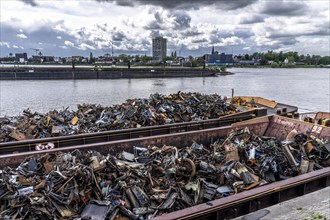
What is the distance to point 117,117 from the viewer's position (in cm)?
1245

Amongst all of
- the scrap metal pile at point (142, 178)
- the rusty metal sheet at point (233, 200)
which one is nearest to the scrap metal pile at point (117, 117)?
the scrap metal pile at point (142, 178)

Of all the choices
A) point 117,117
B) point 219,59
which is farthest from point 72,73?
point 219,59

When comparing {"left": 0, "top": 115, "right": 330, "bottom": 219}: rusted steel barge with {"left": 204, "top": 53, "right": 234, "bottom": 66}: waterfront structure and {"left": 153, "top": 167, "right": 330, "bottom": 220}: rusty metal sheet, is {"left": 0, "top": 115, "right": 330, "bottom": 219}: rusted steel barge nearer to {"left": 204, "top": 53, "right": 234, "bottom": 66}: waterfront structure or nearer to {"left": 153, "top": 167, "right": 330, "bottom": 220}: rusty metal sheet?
{"left": 153, "top": 167, "right": 330, "bottom": 220}: rusty metal sheet

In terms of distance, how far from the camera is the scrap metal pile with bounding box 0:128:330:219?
189 inches

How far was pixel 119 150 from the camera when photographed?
304 inches

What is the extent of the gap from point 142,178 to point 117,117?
22.9ft

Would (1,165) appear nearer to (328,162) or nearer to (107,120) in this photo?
(107,120)

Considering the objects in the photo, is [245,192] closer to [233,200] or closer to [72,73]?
[233,200]

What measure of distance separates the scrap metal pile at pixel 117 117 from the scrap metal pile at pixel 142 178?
4.27 meters

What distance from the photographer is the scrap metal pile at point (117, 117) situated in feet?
36.5

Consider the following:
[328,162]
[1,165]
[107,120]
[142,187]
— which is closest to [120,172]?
[142,187]

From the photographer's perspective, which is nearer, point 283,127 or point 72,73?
point 283,127

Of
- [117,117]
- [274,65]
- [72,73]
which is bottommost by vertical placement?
[117,117]

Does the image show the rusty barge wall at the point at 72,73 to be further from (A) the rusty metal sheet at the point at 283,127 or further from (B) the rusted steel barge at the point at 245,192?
(B) the rusted steel barge at the point at 245,192
